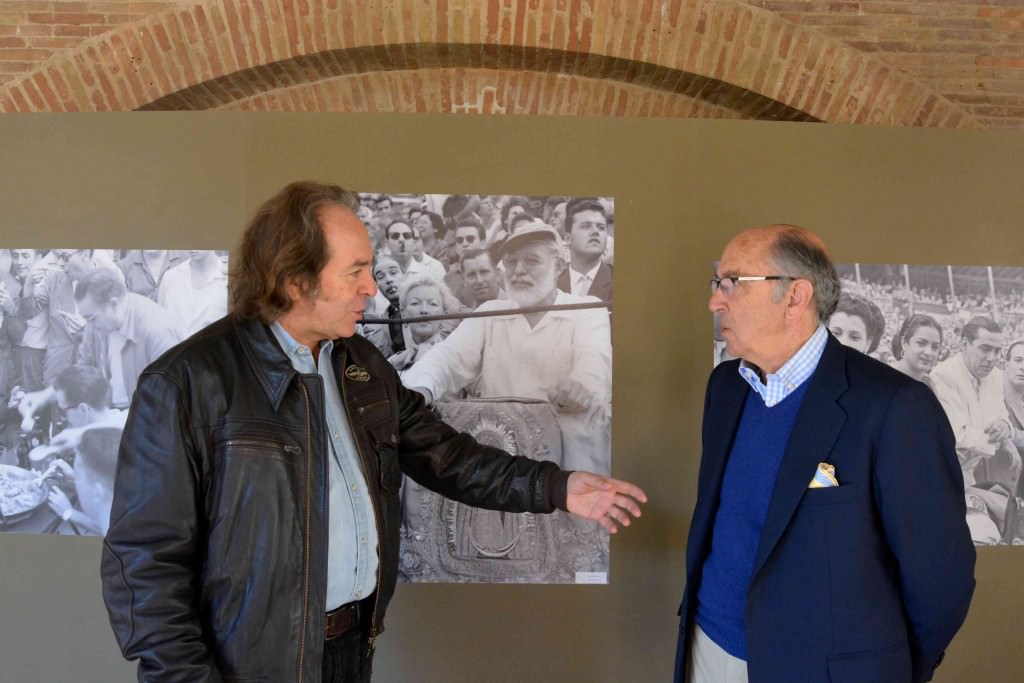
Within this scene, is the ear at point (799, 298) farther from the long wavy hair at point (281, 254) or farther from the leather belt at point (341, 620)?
the leather belt at point (341, 620)

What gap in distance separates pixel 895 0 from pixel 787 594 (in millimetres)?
3983

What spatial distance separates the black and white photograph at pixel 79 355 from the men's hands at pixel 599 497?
5.68ft

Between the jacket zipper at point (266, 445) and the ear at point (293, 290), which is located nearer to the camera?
the jacket zipper at point (266, 445)

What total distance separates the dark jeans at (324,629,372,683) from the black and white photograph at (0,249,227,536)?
172 centimetres

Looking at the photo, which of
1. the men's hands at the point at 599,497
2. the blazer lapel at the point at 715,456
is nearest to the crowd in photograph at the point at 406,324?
the men's hands at the point at 599,497

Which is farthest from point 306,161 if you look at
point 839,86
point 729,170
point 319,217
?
point 839,86

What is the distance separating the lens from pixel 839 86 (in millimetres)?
4719

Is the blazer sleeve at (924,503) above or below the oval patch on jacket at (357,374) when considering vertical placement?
below

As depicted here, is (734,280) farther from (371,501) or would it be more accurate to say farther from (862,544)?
(371,501)

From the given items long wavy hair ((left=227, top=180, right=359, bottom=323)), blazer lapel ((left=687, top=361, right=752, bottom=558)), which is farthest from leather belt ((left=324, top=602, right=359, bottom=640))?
blazer lapel ((left=687, top=361, right=752, bottom=558))

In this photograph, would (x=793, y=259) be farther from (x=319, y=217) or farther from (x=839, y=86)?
(x=839, y=86)

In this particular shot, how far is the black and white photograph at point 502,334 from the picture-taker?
11.4ft

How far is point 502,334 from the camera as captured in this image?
3.48 metres

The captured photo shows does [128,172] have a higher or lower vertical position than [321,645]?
higher
